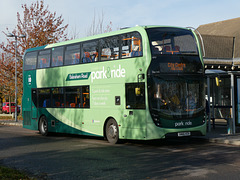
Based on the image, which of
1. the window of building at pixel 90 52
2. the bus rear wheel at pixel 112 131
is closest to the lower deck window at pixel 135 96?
the bus rear wheel at pixel 112 131

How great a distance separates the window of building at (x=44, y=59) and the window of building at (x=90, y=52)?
3101mm

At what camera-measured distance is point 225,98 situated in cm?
2158

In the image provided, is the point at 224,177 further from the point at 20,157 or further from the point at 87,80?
the point at 87,80

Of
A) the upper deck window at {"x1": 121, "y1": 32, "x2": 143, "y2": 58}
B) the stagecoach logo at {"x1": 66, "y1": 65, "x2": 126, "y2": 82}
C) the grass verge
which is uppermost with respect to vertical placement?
the upper deck window at {"x1": 121, "y1": 32, "x2": 143, "y2": 58}

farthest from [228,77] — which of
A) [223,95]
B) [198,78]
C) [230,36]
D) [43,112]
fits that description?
[230,36]

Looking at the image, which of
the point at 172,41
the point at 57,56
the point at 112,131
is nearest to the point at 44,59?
the point at 57,56

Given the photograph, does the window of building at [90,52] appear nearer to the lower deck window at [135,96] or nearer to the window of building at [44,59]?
the lower deck window at [135,96]

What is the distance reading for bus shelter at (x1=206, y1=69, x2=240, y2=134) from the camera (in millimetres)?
17141

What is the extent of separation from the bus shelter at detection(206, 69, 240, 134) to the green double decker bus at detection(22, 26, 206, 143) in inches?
92.8

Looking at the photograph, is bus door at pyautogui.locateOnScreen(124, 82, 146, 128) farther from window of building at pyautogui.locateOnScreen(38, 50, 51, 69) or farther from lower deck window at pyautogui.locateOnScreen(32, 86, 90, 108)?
window of building at pyautogui.locateOnScreen(38, 50, 51, 69)

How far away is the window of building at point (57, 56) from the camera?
18428 mm

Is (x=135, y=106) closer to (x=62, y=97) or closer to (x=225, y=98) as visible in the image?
(x=62, y=97)

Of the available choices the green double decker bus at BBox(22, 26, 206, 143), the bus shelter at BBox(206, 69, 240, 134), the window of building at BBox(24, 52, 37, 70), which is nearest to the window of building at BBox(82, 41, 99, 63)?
the green double decker bus at BBox(22, 26, 206, 143)

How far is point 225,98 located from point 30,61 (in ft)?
35.4
